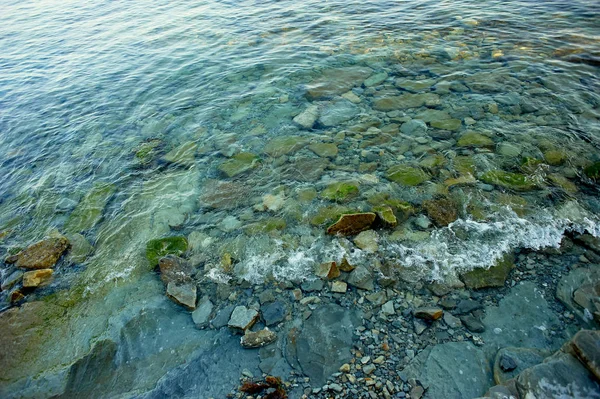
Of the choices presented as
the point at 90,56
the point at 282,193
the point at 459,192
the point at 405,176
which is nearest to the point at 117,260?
the point at 282,193

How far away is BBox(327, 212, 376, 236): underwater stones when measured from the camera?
6.40 meters

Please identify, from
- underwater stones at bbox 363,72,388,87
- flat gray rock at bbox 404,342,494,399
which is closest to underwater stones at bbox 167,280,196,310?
flat gray rock at bbox 404,342,494,399

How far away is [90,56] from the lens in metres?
15.6

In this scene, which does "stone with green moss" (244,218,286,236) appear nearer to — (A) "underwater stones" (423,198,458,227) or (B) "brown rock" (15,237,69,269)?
(A) "underwater stones" (423,198,458,227)

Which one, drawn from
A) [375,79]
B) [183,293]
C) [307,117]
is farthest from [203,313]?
[375,79]

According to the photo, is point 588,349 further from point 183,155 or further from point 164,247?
point 183,155

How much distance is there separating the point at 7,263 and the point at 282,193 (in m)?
5.84

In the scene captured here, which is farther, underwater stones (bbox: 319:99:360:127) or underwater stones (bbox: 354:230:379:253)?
underwater stones (bbox: 319:99:360:127)

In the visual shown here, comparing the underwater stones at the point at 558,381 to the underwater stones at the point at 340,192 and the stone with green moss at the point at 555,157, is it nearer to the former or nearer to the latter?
the underwater stones at the point at 340,192

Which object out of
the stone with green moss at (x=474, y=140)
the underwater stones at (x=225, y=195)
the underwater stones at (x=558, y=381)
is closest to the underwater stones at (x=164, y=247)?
the underwater stones at (x=225, y=195)

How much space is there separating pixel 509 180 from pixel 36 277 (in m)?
9.64

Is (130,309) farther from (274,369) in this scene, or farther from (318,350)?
(318,350)

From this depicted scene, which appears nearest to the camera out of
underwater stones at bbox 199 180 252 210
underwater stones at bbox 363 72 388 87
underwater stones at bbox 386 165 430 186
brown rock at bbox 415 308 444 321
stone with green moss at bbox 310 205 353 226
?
brown rock at bbox 415 308 444 321

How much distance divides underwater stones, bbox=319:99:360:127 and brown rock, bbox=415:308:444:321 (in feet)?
18.8
